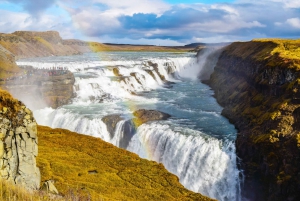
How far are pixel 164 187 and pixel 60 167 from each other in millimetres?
6422

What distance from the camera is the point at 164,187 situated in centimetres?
1734

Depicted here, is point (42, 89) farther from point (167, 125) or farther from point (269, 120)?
point (269, 120)

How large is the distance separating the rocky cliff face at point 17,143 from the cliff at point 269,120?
50.3 feet

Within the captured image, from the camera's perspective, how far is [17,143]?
1359cm

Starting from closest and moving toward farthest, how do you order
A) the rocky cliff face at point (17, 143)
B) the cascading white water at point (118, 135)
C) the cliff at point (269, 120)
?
the rocky cliff face at point (17, 143)
the cliff at point (269, 120)
the cascading white water at point (118, 135)

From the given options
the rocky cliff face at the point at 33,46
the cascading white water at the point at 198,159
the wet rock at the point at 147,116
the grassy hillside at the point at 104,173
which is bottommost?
the cascading white water at the point at 198,159

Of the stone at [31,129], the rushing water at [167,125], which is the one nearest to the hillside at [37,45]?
the rushing water at [167,125]

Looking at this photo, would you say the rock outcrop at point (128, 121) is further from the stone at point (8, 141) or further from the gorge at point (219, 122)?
the stone at point (8, 141)

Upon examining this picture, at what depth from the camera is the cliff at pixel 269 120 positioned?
21.2 metres

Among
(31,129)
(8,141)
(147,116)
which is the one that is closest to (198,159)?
(147,116)

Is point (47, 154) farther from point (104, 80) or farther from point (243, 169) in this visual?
point (104, 80)

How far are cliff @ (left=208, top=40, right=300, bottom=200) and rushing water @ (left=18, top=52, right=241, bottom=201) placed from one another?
1.23m

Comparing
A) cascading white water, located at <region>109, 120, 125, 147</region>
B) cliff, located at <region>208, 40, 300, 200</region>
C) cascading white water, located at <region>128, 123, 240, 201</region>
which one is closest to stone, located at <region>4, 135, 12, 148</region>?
cascading white water, located at <region>128, 123, 240, 201</region>

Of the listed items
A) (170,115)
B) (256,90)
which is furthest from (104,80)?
(256,90)
